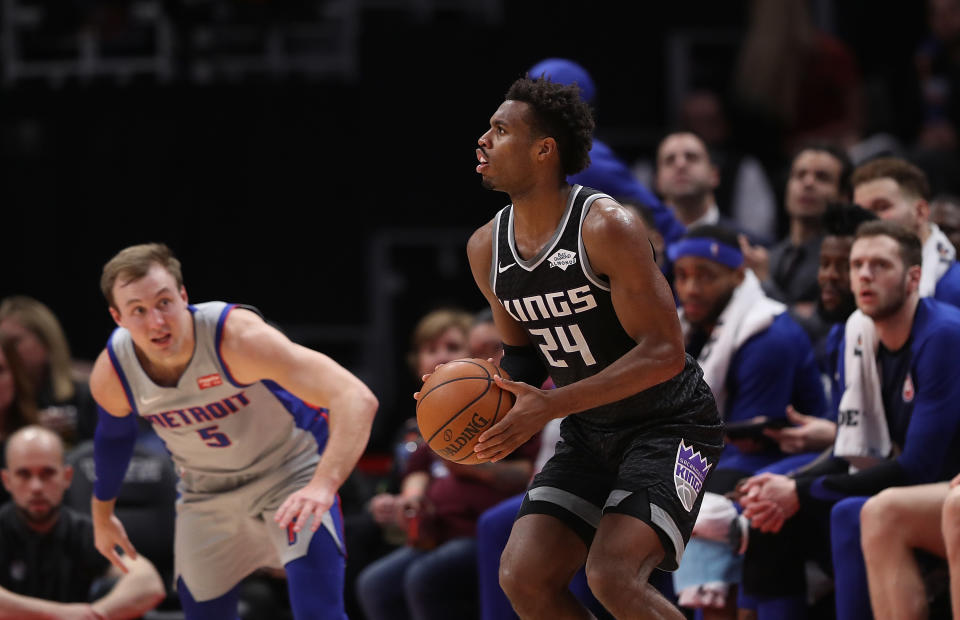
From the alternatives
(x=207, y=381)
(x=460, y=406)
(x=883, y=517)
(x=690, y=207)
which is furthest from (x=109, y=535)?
(x=690, y=207)

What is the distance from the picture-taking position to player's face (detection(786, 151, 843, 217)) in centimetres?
670

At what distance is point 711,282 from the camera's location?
5.79m

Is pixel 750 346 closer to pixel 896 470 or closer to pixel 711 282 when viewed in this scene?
pixel 711 282

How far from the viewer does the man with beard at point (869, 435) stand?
4.93m

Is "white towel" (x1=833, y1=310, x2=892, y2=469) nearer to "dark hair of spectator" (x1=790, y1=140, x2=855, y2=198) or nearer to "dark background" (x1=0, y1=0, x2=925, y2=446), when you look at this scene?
"dark hair of spectator" (x1=790, y1=140, x2=855, y2=198)

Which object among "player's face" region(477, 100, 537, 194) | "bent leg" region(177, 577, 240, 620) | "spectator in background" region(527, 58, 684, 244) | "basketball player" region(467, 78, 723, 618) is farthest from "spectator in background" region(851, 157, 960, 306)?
"bent leg" region(177, 577, 240, 620)

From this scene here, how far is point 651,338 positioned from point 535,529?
66 centimetres

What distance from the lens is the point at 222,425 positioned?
5090 mm

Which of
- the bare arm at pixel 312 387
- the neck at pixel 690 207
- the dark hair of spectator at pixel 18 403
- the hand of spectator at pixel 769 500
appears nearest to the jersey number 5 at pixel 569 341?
the bare arm at pixel 312 387

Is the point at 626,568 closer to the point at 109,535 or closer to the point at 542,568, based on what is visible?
the point at 542,568

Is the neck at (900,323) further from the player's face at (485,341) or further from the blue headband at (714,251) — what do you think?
the player's face at (485,341)

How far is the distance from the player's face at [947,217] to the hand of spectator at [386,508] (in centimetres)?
281

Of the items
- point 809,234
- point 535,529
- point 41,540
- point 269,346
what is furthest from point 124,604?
point 809,234

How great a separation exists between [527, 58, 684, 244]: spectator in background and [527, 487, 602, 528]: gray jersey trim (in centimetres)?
225
